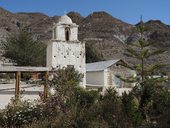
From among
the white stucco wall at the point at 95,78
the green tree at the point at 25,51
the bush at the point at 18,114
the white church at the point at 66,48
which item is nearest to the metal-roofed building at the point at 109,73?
the white stucco wall at the point at 95,78

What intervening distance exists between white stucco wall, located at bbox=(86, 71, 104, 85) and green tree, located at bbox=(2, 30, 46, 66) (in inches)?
434

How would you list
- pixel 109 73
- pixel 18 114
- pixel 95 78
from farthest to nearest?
pixel 95 78, pixel 109 73, pixel 18 114

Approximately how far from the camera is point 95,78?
42.3 m

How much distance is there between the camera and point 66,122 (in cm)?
1051

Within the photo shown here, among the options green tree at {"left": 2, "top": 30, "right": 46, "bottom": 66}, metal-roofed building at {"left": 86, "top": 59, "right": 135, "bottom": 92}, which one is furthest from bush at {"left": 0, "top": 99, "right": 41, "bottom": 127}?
green tree at {"left": 2, "top": 30, "right": 46, "bottom": 66}

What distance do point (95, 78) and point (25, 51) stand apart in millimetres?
14612

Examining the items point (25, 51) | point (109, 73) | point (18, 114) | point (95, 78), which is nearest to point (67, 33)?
point (109, 73)

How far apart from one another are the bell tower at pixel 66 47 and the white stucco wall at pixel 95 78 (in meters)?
12.6

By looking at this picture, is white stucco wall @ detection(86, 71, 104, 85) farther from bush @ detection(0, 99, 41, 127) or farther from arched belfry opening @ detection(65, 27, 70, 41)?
bush @ detection(0, 99, 41, 127)

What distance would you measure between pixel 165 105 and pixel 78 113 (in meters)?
4.22

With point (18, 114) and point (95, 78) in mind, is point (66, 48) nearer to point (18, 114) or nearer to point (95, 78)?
point (95, 78)

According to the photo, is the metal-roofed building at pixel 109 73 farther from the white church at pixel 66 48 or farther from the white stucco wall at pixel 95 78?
the white church at pixel 66 48

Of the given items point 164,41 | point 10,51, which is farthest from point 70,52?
point 164,41

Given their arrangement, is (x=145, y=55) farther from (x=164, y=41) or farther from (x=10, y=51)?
(x=164, y=41)
